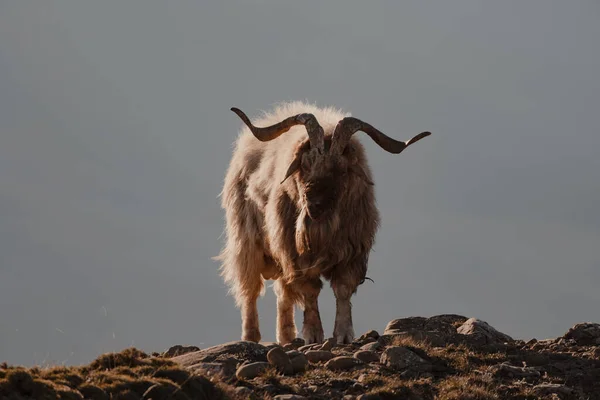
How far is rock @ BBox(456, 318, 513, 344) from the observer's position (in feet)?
40.8

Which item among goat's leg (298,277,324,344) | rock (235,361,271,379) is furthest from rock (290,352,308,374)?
goat's leg (298,277,324,344)

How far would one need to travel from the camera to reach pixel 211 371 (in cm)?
935

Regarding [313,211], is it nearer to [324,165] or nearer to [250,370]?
[324,165]

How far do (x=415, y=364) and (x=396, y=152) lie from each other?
14.6 ft

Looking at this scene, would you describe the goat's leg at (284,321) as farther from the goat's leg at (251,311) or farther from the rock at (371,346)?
the rock at (371,346)

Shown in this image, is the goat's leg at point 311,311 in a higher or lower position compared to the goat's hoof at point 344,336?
higher

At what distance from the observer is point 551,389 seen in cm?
1044

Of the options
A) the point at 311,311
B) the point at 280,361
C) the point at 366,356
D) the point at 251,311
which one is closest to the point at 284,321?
the point at 251,311

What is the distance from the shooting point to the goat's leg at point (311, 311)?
13.4 m

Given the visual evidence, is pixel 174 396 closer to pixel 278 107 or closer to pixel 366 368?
pixel 366 368

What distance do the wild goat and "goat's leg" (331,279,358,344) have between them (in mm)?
13

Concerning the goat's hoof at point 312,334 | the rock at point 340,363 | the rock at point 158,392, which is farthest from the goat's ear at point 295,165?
the rock at point 158,392

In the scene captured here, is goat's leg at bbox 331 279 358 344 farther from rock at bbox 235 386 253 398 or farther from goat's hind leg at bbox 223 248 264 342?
rock at bbox 235 386 253 398

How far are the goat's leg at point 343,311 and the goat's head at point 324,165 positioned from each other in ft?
3.13
